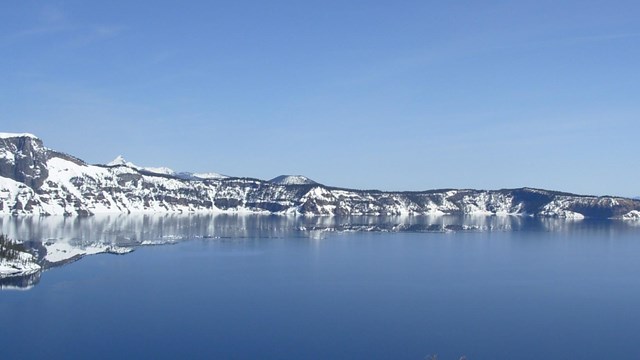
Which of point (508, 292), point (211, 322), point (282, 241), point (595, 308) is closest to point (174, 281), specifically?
point (211, 322)

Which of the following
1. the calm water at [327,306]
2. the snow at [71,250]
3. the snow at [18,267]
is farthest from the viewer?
the snow at [71,250]

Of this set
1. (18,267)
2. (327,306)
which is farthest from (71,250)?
(327,306)

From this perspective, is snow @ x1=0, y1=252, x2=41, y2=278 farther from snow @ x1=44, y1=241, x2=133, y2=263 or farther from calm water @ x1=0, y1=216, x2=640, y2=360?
snow @ x1=44, y1=241, x2=133, y2=263

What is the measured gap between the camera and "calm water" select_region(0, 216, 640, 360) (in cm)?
4844

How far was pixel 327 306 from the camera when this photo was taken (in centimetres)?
6322

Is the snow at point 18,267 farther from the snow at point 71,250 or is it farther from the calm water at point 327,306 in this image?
the snow at point 71,250

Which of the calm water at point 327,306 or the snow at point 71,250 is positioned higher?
the snow at point 71,250

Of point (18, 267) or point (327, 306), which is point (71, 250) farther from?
point (327, 306)

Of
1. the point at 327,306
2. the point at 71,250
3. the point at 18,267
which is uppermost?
the point at 71,250

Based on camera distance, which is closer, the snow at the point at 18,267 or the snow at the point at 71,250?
the snow at the point at 18,267

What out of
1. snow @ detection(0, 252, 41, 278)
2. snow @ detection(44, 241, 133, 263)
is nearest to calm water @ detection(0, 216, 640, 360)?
snow @ detection(0, 252, 41, 278)

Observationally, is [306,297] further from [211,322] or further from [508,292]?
[508,292]

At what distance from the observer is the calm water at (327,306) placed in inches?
1907

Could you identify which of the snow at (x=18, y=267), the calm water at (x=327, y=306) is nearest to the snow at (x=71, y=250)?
the calm water at (x=327, y=306)
